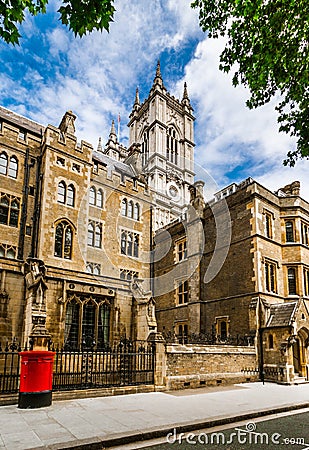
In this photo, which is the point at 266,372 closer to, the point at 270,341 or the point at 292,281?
the point at 270,341

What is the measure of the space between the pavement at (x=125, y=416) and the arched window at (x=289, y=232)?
11501 mm

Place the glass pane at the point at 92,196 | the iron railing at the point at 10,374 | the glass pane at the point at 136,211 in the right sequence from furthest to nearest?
the glass pane at the point at 136,211 → the glass pane at the point at 92,196 → the iron railing at the point at 10,374

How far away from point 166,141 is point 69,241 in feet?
129

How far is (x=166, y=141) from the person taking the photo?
5834cm

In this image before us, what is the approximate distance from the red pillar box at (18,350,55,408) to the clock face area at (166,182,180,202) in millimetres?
43601

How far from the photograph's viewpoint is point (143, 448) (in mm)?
6176

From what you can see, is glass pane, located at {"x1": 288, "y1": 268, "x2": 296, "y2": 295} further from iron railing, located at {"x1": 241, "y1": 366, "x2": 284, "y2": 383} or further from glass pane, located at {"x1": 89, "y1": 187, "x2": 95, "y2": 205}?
glass pane, located at {"x1": 89, "y1": 187, "x2": 95, "y2": 205}

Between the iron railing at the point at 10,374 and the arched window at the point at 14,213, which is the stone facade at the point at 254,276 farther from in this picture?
the arched window at the point at 14,213

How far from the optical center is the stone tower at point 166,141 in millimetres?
53250

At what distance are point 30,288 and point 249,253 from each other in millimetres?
12798

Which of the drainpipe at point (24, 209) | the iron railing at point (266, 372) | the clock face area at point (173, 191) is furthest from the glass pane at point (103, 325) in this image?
the clock face area at point (173, 191)

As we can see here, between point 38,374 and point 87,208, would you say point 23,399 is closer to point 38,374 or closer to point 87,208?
point 38,374

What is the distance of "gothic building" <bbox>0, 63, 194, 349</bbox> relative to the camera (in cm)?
1346

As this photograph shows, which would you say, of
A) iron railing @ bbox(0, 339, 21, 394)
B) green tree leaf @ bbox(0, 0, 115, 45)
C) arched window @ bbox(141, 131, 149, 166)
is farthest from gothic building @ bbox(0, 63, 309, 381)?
arched window @ bbox(141, 131, 149, 166)
